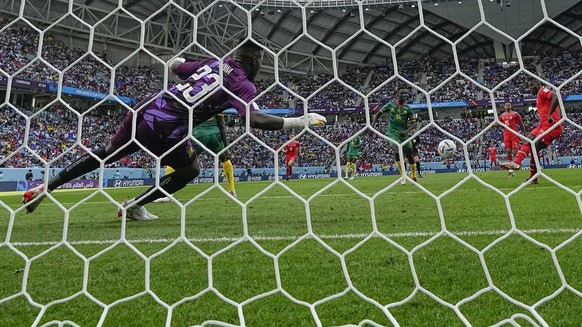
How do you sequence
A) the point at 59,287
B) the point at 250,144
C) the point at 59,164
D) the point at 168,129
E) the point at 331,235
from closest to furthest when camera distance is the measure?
the point at 59,287
the point at 331,235
the point at 168,129
the point at 59,164
the point at 250,144

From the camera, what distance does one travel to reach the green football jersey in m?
8.08

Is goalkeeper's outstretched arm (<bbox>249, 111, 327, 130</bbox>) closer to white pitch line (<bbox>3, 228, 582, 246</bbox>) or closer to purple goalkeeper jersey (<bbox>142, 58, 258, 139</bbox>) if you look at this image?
purple goalkeeper jersey (<bbox>142, 58, 258, 139</bbox>)

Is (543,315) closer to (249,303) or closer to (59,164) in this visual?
(249,303)

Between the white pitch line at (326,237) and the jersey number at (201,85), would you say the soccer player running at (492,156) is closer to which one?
the white pitch line at (326,237)

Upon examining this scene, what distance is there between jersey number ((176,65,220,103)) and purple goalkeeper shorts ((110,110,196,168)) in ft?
1.26

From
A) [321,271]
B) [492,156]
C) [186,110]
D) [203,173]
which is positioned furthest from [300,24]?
[321,271]

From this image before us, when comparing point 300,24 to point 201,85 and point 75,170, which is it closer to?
point 75,170

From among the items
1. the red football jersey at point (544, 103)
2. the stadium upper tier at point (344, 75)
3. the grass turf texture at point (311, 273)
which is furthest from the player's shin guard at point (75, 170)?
the stadium upper tier at point (344, 75)

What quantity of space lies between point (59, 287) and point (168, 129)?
59.2 inches

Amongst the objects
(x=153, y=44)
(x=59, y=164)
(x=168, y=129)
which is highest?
(x=153, y=44)

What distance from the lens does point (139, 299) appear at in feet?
5.51

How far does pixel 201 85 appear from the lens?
303 centimetres

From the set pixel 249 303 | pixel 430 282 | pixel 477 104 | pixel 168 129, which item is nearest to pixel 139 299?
pixel 249 303

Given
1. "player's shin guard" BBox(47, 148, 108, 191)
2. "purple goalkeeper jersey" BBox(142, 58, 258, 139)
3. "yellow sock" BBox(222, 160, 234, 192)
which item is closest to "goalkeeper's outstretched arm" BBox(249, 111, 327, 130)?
"purple goalkeeper jersey" BBox(142, 58, 258, 139)
